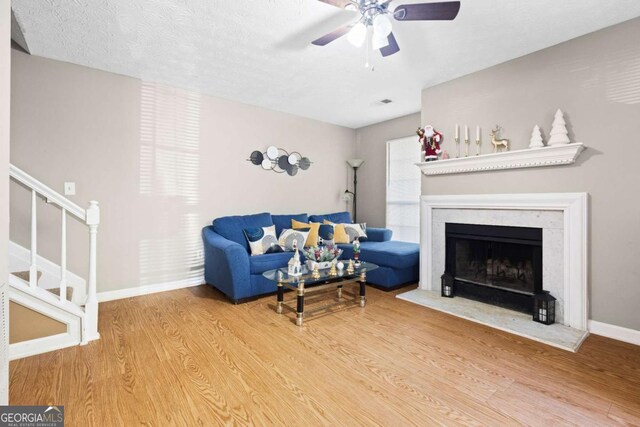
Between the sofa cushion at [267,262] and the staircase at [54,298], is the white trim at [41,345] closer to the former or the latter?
the staircase at [54,298]

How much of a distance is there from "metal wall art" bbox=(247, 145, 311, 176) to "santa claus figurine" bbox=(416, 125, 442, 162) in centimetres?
199

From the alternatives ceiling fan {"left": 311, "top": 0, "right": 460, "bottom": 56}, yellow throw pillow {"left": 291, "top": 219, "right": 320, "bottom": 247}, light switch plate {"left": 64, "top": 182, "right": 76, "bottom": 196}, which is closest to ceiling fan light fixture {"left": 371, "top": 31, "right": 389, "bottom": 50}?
ceiling fan {"left": 311, "top": 0, "right": 460, "bottom": 56}

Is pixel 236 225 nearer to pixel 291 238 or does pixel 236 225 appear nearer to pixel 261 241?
pixel 261 241

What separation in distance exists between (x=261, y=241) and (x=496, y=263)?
8.82ft

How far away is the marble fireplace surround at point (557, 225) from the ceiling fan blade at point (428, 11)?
1912 millimetres

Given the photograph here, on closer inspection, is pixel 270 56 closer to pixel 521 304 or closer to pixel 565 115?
pixel 565 115

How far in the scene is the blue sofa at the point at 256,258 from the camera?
3109 mm

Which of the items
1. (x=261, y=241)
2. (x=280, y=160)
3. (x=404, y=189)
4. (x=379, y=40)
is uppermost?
(x=379, y=40)

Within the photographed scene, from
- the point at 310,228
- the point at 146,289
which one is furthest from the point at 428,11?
the point at 146,289

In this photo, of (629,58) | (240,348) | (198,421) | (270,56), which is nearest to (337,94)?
(270,56)

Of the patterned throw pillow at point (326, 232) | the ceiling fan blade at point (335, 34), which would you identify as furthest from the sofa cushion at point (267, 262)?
the ceiling fan blade at point (335, 34)

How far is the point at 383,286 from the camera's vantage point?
143 inches

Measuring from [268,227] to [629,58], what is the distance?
3.79 meters

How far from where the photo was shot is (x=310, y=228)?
4168mm
